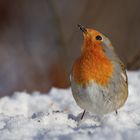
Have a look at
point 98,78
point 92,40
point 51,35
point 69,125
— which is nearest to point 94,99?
point 98,78

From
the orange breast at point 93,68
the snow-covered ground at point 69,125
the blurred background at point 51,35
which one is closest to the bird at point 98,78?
the orange breast at point 93,68

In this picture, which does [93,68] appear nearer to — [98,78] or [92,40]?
[98,78]

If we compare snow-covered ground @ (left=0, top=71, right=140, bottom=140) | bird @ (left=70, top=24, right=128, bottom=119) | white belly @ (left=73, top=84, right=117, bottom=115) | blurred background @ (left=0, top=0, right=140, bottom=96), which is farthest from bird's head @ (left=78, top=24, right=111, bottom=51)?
blurred background @ (left=0, top=0, right=140, bottom=96)

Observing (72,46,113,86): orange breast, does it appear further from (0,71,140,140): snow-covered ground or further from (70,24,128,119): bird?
(0,71,140,140): snow-covered ground

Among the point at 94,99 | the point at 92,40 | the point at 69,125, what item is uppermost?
the point at 92,40

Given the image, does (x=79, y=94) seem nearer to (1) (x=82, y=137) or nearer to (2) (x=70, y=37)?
(1) (x=82, y=137)

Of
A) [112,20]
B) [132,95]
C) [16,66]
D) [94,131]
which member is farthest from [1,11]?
[94,131]

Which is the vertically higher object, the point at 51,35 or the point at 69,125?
the point at 51,35

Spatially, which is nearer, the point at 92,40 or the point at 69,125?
the point at 69,125
